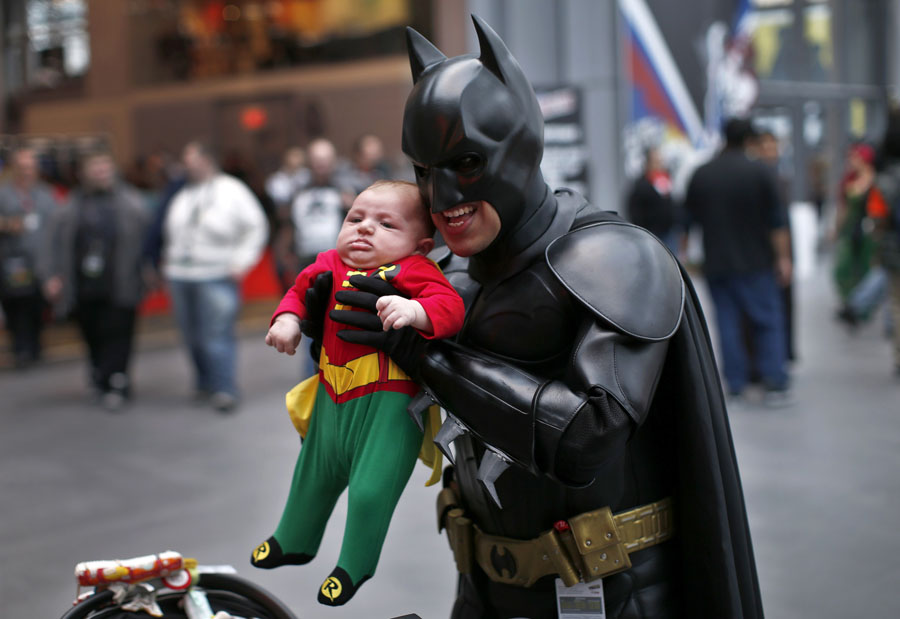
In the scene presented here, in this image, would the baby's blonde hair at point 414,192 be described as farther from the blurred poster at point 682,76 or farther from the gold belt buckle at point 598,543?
the blurred poster at point 682,76

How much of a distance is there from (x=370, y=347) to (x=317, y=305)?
0.15m

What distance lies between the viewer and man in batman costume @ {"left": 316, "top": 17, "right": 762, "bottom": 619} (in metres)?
1.60

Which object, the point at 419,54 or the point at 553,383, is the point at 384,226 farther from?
the point at 553,383

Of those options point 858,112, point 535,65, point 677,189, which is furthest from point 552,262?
point 858,112

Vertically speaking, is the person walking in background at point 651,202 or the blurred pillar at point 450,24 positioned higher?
the blurred pillar at point 450,24

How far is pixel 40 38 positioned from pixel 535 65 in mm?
10942

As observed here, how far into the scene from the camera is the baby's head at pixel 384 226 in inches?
68.5

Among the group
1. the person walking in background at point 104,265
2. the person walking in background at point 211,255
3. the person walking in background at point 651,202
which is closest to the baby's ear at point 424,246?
the person walking in background at point 211,255

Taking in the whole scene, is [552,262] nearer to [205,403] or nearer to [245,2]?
[205,403]

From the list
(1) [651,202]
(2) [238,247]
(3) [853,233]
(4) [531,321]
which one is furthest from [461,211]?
(1) [651,202]

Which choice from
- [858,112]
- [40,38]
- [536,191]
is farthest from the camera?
[858,112]

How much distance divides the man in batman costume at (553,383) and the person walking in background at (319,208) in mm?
4967

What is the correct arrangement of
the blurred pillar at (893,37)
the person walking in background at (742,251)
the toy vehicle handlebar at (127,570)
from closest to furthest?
the toy vehicle handlebar at (127,570) → the person walking in background at (742,251) → the blurred pillar at (893,37)

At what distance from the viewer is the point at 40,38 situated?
54.4ft
